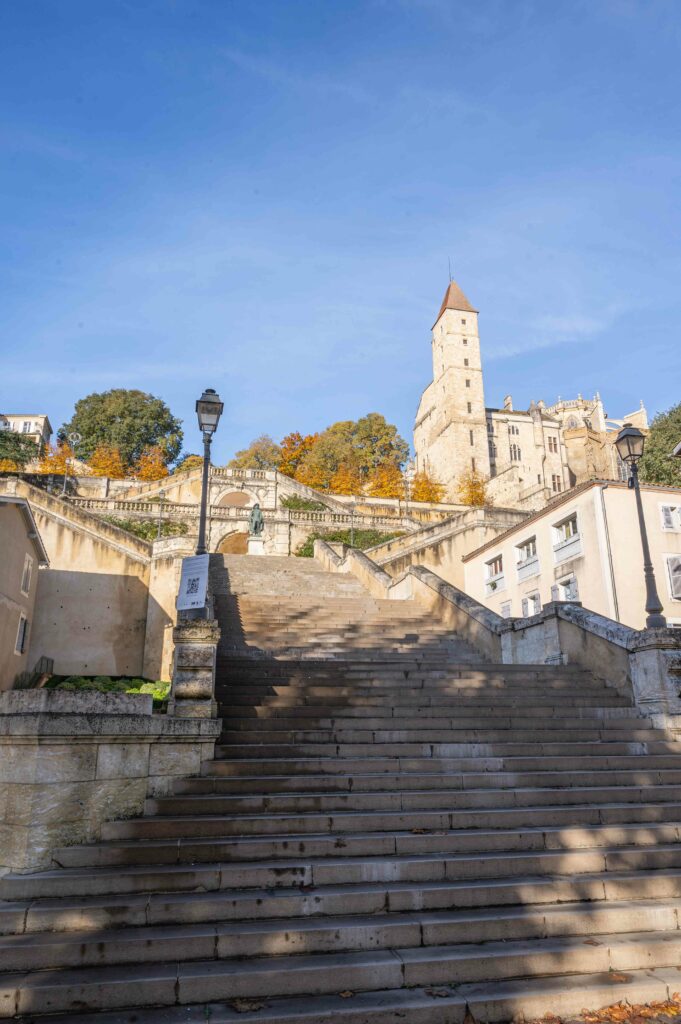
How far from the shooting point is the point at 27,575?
2172cm

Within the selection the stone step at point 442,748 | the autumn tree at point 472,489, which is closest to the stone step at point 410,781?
the stone step at point 442,748

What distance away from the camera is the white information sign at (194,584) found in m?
8.17

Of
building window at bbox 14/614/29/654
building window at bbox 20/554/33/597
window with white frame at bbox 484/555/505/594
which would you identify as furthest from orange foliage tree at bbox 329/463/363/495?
building window at bbox 14/614/29/654

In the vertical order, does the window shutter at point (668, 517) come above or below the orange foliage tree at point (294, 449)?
below

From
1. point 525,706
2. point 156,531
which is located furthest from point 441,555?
point 525,706

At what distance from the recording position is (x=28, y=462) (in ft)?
176

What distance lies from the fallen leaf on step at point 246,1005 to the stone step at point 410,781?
2348mm

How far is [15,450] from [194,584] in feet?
167

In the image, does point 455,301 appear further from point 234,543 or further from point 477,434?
point 234,543

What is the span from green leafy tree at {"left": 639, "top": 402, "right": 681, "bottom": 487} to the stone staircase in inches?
1241

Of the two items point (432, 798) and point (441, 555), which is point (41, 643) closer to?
point (441, 555)

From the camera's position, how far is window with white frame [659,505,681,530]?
2238cm

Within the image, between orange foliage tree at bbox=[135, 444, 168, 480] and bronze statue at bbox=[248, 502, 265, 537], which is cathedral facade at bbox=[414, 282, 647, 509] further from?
bronze statue at bbox=[248, 502, 265, 537]

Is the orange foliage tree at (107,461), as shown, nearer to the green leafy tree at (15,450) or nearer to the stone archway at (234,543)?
the green leafy tree at (15,450)
